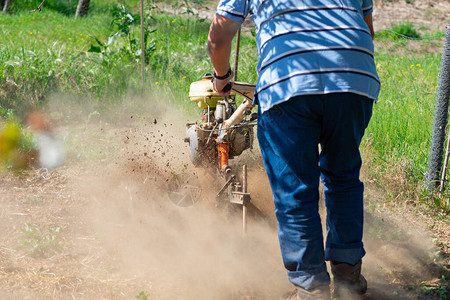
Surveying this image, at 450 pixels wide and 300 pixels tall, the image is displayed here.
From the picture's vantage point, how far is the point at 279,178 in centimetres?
229

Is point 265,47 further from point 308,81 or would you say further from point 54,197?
point 54,197

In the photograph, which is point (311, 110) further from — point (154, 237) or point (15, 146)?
point (15, 146)

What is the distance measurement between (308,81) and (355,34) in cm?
29

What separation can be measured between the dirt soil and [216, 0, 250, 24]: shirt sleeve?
1.56 m

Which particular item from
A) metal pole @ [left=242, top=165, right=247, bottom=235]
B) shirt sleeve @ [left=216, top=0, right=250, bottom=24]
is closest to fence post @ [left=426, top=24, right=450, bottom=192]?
metal pole @ [left=242, top=165, right=247, bottom=235]

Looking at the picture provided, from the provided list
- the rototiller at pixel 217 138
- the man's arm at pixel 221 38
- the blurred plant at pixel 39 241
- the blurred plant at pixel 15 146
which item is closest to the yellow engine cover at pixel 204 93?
the rototiller at pixel 217 138

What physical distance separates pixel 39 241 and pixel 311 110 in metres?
2.25

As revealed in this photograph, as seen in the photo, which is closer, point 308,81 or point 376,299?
point 308,81

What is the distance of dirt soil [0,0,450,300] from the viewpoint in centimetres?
299

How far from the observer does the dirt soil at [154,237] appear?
2.99 meters

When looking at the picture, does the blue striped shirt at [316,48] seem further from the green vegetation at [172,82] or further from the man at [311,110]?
the green vegetation at [172,82]

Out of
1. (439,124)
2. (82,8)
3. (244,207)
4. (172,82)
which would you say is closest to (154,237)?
(244,207)

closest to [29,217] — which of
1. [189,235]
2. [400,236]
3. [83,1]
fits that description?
[189,235]

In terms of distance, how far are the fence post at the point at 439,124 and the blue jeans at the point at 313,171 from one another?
177 cm
